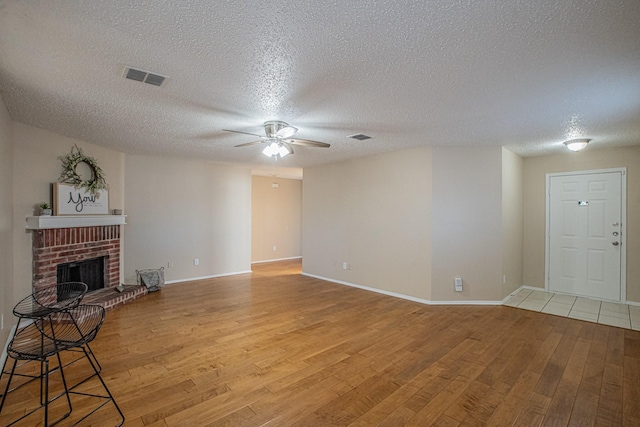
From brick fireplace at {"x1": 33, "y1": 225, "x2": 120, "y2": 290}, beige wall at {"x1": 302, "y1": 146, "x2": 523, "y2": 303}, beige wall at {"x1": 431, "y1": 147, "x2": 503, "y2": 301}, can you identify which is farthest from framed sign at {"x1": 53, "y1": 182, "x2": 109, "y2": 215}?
beige wall at {"x1": 431, "y1": 147, "x2": 503, "y2": 301}

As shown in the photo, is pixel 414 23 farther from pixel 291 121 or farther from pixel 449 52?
pixel 291 121

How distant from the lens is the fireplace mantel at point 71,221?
3.69m

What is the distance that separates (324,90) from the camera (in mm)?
2607

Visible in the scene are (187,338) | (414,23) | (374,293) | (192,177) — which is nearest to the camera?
(414,23)

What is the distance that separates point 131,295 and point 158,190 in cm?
204

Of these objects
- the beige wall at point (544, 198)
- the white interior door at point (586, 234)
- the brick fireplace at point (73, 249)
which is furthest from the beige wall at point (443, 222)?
the brick fireplace at point (73, 249)

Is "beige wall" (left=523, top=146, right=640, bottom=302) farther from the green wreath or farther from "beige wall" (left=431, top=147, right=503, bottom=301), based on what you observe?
the green wreath

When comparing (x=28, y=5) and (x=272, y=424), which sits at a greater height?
(x=28, y=5)

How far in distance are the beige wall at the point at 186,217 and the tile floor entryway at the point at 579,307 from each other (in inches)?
215

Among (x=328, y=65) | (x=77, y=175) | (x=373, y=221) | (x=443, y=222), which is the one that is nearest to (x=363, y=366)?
(x=328, y=65)

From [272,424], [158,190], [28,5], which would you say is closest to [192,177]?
[158,190]

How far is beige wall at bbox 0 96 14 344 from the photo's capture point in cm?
288

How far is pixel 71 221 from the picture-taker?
411 cm

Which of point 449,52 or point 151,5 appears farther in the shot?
point 449,52
